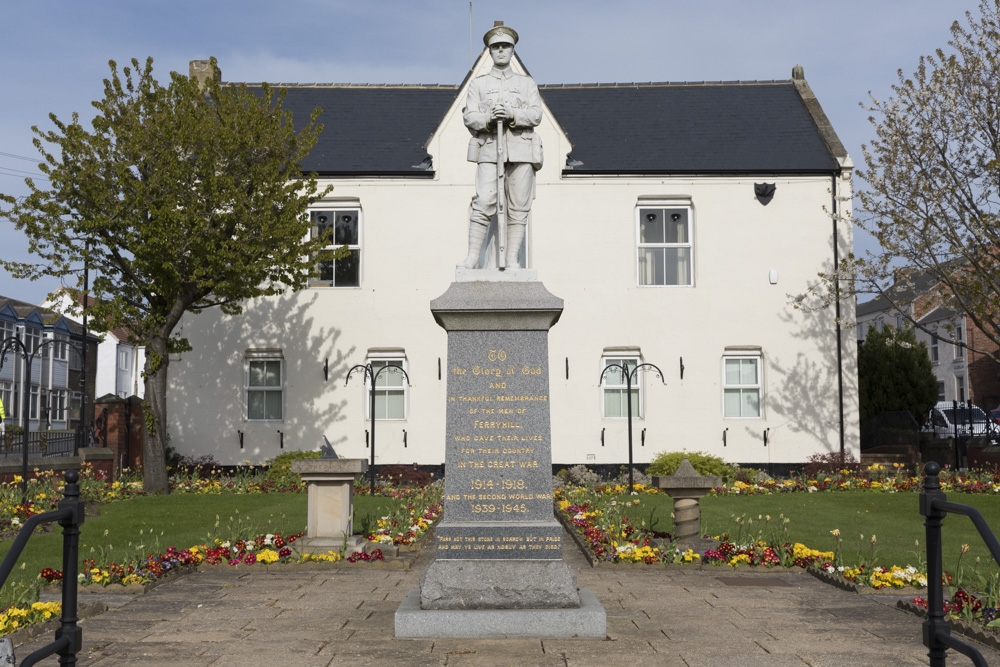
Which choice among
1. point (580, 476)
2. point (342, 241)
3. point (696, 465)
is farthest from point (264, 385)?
point (696, 465)

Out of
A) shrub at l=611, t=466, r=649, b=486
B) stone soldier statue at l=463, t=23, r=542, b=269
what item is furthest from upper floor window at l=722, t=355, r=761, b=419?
stone soldier statue at l=463, t=23, r=542, b=269

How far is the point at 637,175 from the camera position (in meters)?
22.8

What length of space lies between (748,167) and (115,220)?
15.1 metres

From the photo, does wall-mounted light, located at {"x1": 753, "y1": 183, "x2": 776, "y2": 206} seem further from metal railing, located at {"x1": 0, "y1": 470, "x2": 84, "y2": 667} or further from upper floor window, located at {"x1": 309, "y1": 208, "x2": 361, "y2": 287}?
metal railing, located at {"x1": 0, "y1": 470, "x2": 84, "y2": 667}

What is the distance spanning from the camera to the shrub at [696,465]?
19781mm

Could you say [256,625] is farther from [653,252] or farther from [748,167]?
[748,167]

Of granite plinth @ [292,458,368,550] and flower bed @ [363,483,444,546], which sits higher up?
granite plinth @ [292,458,368,550]

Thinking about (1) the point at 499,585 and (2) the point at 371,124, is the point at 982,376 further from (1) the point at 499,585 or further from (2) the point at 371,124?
(1) the point at 499,585

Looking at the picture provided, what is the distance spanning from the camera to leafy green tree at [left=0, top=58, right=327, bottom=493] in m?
17.0

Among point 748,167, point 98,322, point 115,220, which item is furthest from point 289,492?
point 748,167

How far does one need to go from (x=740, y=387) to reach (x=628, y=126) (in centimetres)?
787

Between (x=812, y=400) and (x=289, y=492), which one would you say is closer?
(x=289, y=492)

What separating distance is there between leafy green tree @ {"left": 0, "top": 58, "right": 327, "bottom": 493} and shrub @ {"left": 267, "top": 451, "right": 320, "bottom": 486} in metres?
2.60

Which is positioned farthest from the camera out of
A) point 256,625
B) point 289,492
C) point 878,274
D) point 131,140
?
point 878,274
